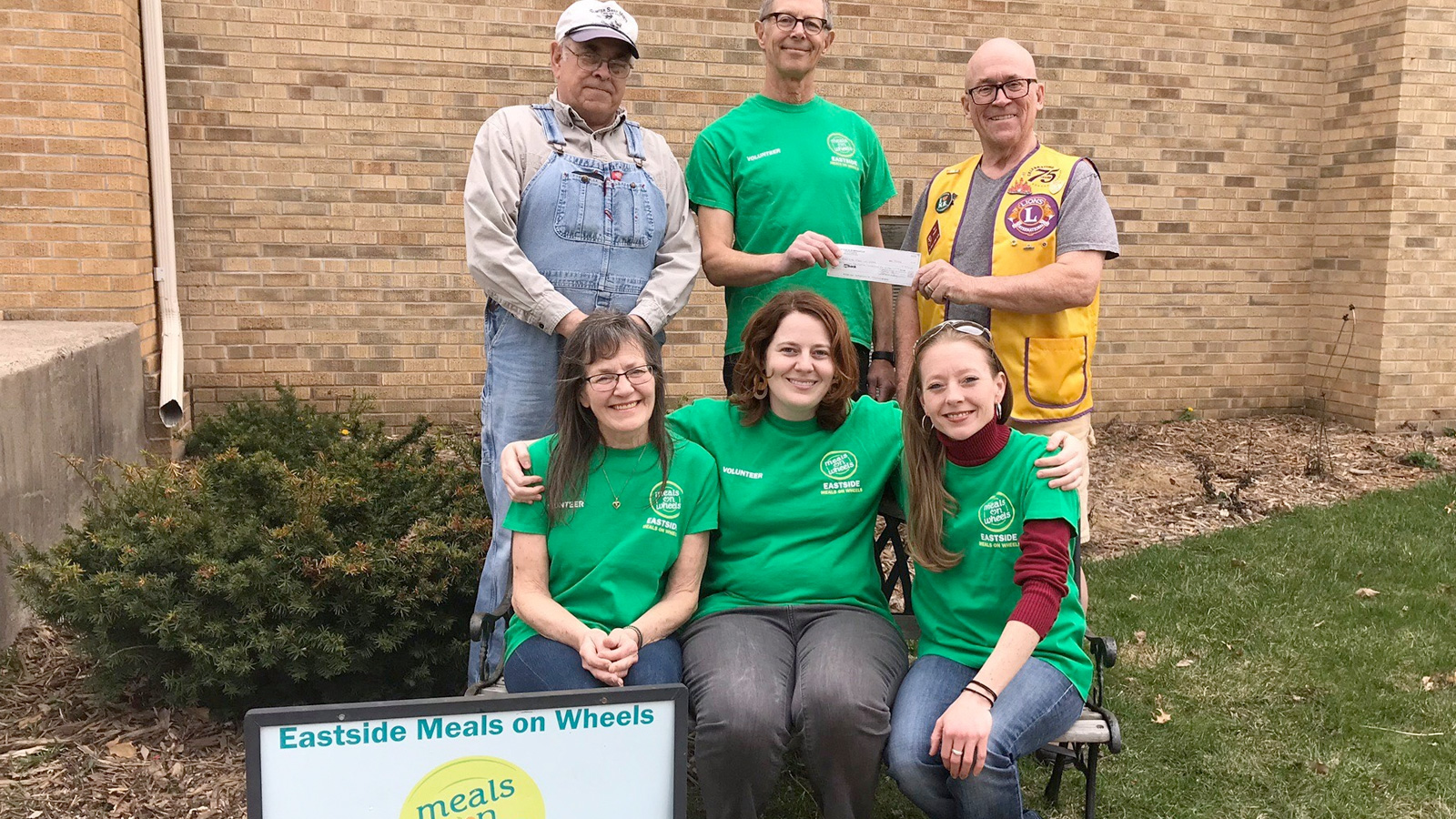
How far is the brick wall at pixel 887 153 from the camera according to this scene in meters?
6.73

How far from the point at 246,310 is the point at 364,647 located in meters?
3.92

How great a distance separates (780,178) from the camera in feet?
12.1

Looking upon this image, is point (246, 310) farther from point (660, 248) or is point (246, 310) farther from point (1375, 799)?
point (1375, 799)

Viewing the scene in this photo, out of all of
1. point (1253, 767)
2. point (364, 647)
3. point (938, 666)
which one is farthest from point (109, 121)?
point (1253, 767)

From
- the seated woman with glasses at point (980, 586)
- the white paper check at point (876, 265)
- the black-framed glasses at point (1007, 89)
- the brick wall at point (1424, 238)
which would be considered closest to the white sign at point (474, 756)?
the seated woman with glasses at point (980, 586)

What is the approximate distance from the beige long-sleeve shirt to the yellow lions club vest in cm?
96

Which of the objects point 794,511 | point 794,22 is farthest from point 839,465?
point 794,22

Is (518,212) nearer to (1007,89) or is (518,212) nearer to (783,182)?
(783,182)

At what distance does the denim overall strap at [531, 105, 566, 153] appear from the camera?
3.48 meters

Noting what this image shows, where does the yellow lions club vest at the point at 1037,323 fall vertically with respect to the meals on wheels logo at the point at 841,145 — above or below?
below

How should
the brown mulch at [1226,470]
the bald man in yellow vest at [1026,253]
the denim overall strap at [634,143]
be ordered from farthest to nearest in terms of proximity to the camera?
the brown mulch at [1226,470] → the denim overall strap at [634,143] → the bald man in yellow vest at [1026,253]

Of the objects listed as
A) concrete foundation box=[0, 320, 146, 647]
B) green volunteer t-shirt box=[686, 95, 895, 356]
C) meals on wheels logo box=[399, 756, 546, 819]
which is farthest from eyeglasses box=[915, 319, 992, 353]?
concrete foundation box=[0, 320, 146, 647]

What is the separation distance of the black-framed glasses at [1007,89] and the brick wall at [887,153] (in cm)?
412

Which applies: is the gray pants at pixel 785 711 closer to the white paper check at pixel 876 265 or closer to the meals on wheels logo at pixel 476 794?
the meals on wheels logo at pixel 476 794
